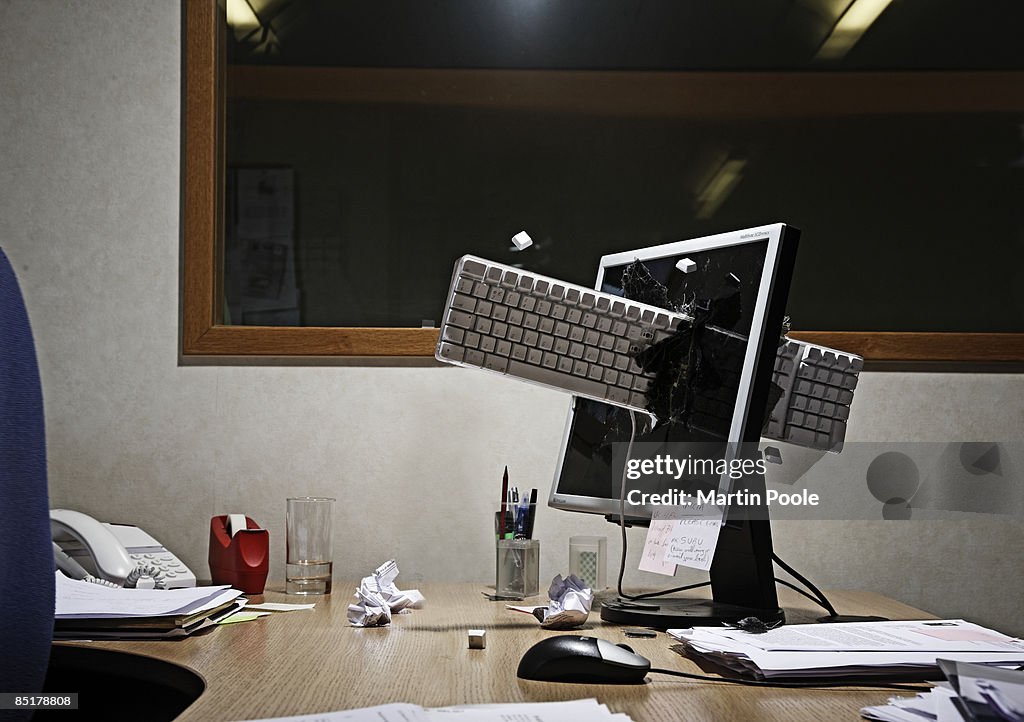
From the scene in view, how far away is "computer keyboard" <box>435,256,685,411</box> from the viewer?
127 cm

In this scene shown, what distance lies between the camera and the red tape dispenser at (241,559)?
149cm

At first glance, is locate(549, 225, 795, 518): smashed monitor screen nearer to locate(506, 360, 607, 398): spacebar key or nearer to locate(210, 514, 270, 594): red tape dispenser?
locate(506, 360, 607, 398): spacebar key

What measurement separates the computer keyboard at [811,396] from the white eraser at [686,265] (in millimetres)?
167

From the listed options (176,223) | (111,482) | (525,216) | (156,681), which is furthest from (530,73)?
(156,681)

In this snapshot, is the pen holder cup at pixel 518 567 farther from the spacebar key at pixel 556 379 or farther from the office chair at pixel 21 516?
the office chair at pixel 21 516

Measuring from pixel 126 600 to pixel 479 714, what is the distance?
2.30 feet

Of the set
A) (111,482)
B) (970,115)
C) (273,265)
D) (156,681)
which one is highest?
(970,115)

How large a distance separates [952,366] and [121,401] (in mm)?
1647

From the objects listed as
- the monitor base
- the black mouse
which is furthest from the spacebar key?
the black mouse

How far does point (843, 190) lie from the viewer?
187 cm

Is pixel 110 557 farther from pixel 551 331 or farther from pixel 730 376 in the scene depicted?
pixel 730 376

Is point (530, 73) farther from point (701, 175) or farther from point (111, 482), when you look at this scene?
point (111, 482)

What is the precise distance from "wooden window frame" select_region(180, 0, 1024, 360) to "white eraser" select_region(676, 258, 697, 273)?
568 mm

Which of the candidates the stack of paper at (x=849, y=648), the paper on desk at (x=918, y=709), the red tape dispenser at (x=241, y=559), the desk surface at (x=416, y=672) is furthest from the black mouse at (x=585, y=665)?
the red tape dispenser at (x=241, y=559)
